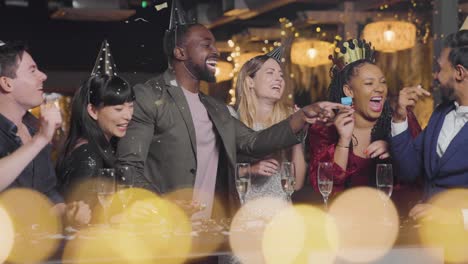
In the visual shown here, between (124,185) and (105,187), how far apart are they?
182 mm

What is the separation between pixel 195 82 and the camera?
443cm

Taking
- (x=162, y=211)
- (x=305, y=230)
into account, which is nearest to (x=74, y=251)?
(x=162, y=211)

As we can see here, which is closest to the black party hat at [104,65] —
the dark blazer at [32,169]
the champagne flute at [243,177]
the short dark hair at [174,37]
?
the short dark hair at [174,37]

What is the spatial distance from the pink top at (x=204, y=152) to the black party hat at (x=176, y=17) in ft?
1.17

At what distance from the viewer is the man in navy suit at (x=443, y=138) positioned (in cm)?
386

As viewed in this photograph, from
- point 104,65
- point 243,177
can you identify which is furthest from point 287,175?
point 104,65

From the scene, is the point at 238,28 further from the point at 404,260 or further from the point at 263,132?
the point at 404,260

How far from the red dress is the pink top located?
52 centimetres

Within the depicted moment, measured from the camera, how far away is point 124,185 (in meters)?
3.39

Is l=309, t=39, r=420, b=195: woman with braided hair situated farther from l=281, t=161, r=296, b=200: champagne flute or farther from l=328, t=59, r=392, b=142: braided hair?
l=281, t=161, r=296, b=200: champagne flute

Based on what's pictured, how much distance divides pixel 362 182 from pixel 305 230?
115cm

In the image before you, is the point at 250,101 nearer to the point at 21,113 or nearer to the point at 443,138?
the point at 443,138

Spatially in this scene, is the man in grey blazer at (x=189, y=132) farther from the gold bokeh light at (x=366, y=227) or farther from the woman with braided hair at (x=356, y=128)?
the gold bokeh light at (x=366, y=227)

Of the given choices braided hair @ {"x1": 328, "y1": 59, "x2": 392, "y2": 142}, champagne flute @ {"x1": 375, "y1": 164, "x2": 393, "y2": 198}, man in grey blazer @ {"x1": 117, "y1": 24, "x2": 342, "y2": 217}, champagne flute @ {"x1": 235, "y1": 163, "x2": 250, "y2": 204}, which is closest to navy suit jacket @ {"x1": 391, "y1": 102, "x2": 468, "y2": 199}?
braided hair @ {"x1": 328, "y1": 59, "x2": 392, "y2": 142}
